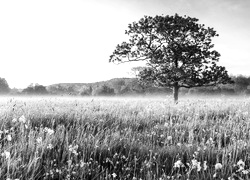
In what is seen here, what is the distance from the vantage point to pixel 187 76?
56.4 feet

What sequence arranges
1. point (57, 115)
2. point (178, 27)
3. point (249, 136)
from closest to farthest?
point (249, 136), point (57, 115), point (178, 27)

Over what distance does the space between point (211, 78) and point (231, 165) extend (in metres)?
15.3

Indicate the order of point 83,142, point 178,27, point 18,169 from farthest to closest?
point 178,27
point 83,142
point 18,169

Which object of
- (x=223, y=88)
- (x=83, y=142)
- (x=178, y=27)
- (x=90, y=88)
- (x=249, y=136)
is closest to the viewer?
(x=83, y=142)

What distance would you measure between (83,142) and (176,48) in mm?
14942

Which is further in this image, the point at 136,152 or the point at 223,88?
the point at 223,88

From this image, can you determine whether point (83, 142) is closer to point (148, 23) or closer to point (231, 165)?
point (231, 165)

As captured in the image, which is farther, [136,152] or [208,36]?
[208,36]

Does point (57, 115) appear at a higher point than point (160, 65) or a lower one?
lower


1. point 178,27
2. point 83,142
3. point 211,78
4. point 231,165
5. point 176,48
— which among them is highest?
point 178,27

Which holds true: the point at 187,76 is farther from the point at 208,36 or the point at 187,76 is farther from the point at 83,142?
the point at 83,142

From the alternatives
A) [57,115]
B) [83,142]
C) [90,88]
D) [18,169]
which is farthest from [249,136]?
[90,88]

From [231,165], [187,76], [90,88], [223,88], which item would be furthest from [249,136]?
[223,88]

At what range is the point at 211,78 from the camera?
1758 centimetres
